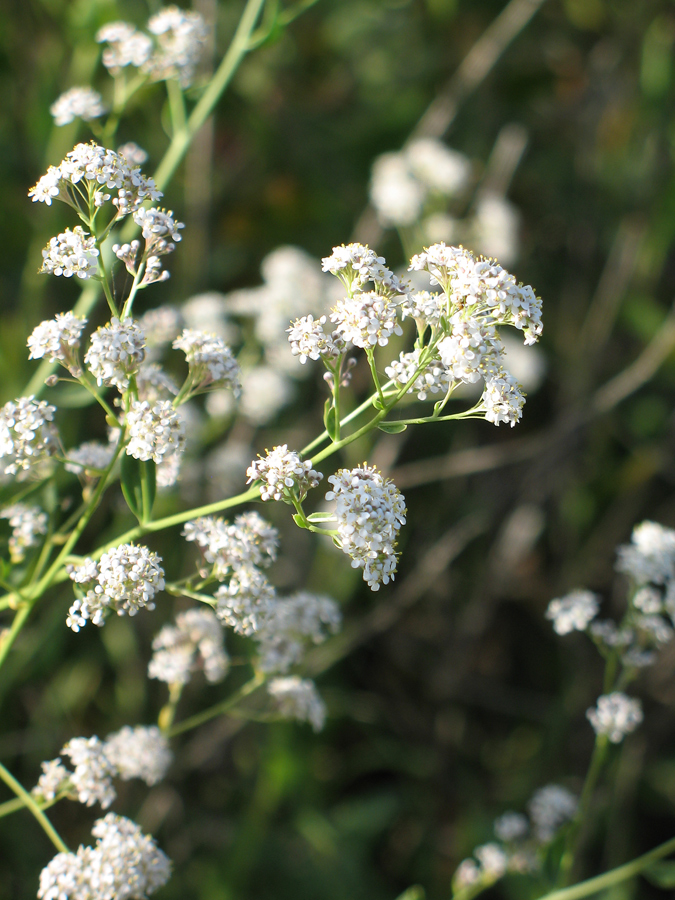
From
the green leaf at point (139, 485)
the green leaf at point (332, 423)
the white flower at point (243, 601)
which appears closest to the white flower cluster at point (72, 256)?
the green leaf at point (139, 485)

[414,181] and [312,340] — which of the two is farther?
[414,181]

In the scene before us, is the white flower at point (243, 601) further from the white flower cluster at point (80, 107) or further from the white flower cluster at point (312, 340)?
the white flower cluster at point (80, 107)

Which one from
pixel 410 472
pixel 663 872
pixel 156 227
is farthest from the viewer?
pixel 410 472

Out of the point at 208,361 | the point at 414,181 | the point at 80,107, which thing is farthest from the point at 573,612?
the point at 414,181

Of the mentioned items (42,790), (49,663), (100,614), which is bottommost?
(42,790)

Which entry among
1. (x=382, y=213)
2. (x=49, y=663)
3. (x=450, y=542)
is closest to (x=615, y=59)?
(x=382, y=213)

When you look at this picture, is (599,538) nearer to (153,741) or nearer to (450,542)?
(450,542)

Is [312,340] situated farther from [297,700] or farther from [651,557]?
[651,557]
